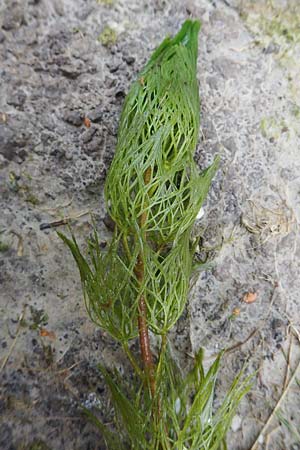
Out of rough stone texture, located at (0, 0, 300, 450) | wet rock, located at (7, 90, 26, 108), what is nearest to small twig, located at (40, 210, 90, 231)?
rough stone texture, located at (0, 0, 300, 450)

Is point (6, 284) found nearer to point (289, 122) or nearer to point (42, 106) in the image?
point (42, 106)

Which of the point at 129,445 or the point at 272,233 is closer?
the point at 129,445

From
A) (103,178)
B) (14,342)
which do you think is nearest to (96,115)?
(103,178)

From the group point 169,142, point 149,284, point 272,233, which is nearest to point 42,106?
point 169,142

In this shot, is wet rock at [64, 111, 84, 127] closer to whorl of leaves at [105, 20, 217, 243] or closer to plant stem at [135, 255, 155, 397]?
whorl of leaves at [105, 20, 217, 243]

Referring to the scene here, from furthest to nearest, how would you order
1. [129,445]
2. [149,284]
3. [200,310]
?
[200,310] → [129,445] → [149,284]
